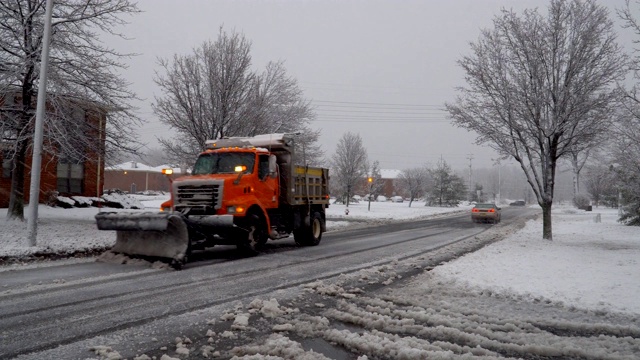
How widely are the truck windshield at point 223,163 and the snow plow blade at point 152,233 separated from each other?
8.62 ft

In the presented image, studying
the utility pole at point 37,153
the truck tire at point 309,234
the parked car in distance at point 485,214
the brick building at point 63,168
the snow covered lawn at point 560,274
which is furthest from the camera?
the parked car in distance at point 485,214

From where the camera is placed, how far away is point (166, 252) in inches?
388

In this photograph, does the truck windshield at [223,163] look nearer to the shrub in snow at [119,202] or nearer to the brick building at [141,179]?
the shrub in snow at [119,202]

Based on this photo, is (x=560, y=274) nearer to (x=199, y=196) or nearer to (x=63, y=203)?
(x=199, y=196)

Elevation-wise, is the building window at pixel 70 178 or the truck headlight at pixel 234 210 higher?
the building window at pixel 70 178

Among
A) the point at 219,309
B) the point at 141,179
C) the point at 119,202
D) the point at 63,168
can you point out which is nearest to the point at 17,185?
the point at 119,202

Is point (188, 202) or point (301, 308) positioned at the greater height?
point (188, 202)

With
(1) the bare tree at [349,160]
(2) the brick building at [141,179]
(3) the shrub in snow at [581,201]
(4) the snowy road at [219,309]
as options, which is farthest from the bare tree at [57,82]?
(2) the brick building at [141,179]

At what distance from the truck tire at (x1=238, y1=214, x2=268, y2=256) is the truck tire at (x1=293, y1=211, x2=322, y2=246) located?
8.15 ft

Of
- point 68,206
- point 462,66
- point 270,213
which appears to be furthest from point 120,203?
point 462,66

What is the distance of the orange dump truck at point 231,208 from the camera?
9.94 metres

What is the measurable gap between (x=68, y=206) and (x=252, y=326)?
21.9 m

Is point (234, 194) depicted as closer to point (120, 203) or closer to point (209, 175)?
point (209, 175)

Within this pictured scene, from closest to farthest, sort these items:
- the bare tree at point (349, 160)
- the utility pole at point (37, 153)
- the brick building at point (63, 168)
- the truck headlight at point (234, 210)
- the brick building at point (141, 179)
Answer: the truck headlight at point (234, 210) → the utility pole at point (37, 153) → the brick building at point (63, 168) → the bare tree at point (349, 160) → the brick building at point (141, 179)
